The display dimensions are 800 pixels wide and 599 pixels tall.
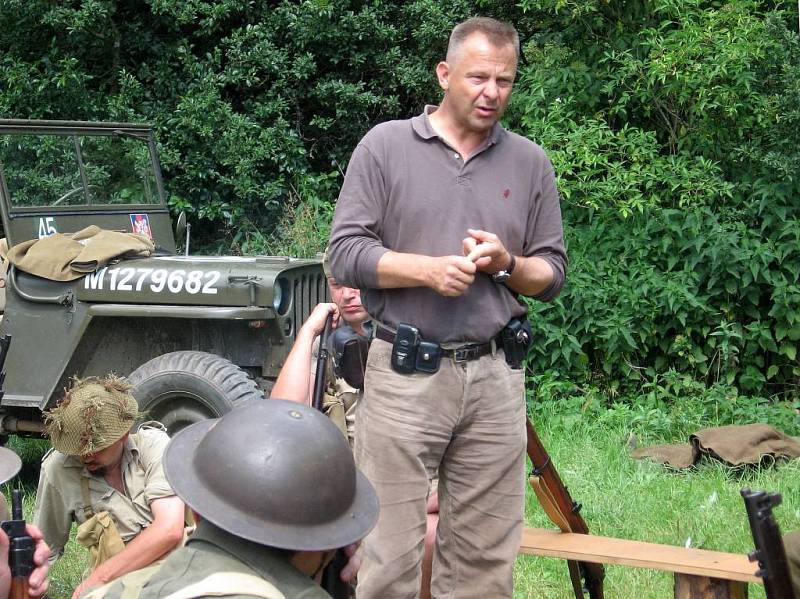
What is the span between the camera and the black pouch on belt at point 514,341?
119 inches

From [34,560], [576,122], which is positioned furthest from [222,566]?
[576,122]

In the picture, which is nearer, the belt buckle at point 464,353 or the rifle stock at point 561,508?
the belt buckle at point 464,353

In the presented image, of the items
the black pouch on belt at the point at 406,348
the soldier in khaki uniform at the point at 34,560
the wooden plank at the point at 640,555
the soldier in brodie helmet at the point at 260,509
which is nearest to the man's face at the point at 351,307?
the black pouch on belt at the point at 406,348

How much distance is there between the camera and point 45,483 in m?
3.54

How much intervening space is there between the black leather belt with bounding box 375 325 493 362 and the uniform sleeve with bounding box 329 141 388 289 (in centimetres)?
14

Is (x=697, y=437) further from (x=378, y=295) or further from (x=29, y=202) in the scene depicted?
(x=29, y=202)

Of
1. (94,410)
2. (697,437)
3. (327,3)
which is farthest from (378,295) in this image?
(327,3)

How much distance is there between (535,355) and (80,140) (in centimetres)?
313

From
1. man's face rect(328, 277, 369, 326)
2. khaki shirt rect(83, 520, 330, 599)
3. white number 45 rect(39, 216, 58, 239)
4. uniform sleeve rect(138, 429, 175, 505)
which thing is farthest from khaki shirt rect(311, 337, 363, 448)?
white number 45 rect(39, 216, 58, 239)

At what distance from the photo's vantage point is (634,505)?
4.93m

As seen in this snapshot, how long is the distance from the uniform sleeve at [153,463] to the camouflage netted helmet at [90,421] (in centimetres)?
16

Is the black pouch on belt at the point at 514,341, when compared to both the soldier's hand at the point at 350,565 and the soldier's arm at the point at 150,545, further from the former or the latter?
the soldier's arm at the point at 150,545

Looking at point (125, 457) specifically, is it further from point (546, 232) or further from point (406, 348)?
point (546, 232)

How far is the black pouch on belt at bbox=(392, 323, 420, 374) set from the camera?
2.92m
